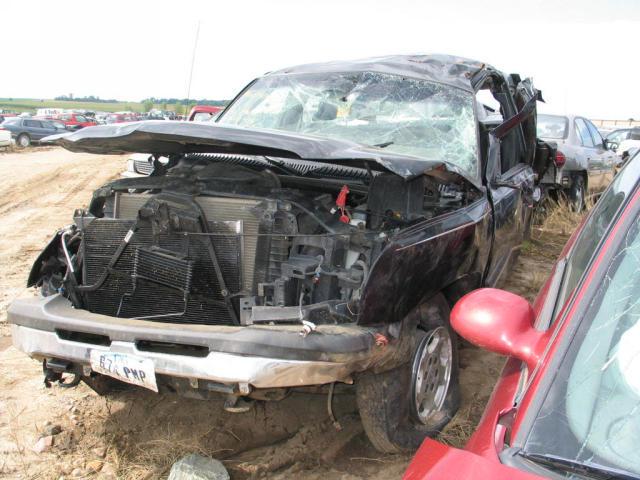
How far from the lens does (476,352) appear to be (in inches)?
158

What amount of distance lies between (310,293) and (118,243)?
1.09 m

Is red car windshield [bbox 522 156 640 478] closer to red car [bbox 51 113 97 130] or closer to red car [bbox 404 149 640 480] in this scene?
red car [bbox 404 149 640 480]

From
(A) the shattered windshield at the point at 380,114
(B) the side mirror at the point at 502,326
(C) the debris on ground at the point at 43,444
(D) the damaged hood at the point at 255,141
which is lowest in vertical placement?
(C) the debris on ground at the point at 43,444

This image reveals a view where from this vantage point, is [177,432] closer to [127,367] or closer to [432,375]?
[127,367]

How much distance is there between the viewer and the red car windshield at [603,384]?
1169mm

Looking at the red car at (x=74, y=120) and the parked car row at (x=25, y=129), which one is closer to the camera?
the parked car row at (x=25, y=129)

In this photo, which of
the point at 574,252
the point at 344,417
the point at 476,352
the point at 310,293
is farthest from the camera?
the point at 476,352

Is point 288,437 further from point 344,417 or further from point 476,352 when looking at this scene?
point 476,352

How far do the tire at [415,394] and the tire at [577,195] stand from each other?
6.16m

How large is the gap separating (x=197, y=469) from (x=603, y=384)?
1956 millimetres

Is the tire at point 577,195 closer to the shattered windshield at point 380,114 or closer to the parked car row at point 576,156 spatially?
the parked car row at point 576,156

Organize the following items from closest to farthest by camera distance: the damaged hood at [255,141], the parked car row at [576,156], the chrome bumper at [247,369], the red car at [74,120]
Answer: the chrome bumper at [247,369]
the damaged hood at [255,141]
the parked car row at [576,156]
the red car at [74,120]

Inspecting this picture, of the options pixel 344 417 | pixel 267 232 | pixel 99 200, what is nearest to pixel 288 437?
pixel 344 417

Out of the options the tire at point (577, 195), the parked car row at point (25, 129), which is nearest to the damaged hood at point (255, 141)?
the tire at point (577, 195)
